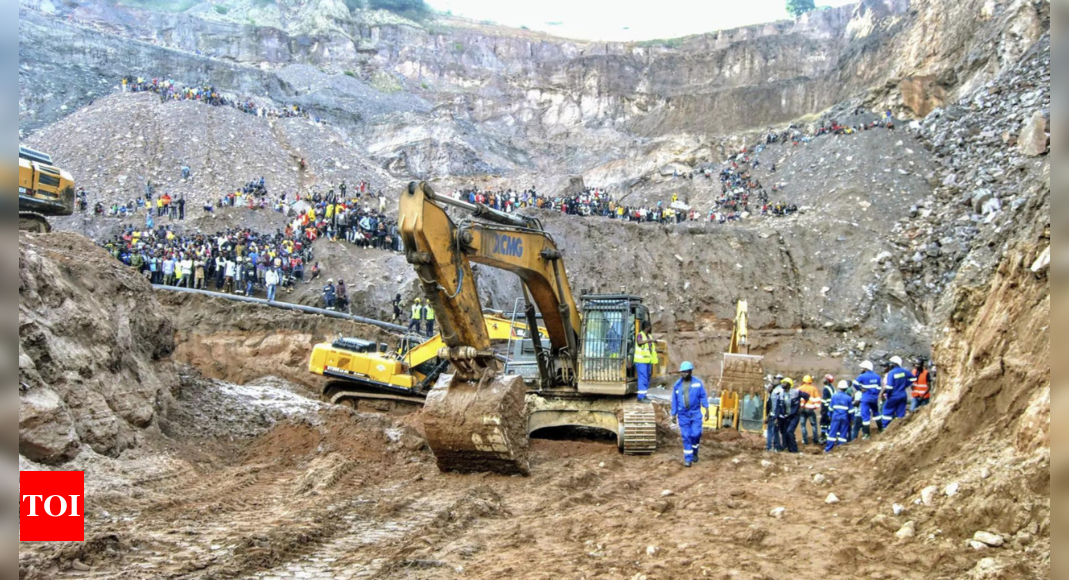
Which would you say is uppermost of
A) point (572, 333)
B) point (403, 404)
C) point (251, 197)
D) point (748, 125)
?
point (748, 125)

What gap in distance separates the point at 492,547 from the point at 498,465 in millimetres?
2732

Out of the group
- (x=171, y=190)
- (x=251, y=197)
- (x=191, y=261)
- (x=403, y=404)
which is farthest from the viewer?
(x=171, y=190)

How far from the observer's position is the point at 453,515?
7.23 metres

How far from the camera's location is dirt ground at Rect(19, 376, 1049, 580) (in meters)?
5.39

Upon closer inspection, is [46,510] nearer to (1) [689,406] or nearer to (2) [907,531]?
(2) [907,531]

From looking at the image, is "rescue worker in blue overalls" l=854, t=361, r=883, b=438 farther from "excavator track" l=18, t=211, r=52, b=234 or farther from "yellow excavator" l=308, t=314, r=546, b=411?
"excavator track" l=18, t=211, r=52, b=234

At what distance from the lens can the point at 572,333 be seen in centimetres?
1171

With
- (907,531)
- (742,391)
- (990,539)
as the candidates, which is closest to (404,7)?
(742,391)

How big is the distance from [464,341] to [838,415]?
6457 mm

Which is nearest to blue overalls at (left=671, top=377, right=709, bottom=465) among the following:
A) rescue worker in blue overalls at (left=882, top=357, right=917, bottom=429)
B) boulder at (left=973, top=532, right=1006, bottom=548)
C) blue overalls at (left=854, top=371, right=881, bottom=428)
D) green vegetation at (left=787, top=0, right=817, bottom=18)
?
rescue worker in blue overalls at (left=882, top=357, right=917, bottom=429)

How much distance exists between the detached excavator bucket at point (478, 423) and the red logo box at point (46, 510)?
4.22m

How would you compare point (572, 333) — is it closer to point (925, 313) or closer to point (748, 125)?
point (925, 313)

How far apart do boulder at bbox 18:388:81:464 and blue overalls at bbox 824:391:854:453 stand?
399 inches

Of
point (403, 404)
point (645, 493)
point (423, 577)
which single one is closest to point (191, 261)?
point (403, 404)
